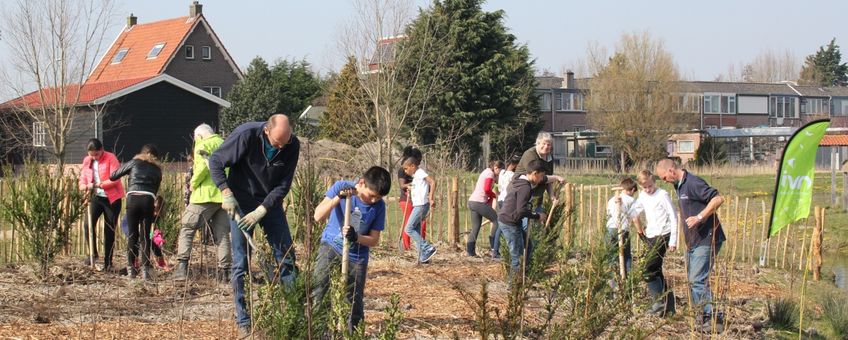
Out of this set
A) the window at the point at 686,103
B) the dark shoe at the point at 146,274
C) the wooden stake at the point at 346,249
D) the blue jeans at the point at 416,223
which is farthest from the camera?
the window at the point at 686,103

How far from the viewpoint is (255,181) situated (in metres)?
7.32

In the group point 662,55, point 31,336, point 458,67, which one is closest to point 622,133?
point 662,55

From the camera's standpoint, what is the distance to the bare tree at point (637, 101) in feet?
159

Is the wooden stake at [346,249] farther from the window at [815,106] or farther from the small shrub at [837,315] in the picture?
the window at [815,106]

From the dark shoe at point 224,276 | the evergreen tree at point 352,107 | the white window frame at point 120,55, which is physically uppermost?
the white window frame at point 120,55

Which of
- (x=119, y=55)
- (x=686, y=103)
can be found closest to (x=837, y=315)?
(x=686, y=103)

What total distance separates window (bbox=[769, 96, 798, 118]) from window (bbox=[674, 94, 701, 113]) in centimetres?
2241

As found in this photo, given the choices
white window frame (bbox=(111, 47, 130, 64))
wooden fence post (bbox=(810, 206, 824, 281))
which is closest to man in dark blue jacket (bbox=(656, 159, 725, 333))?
wooden fence post (bbox=(810, 206, 824, 281))

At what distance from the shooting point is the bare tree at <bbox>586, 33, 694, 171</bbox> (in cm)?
4831

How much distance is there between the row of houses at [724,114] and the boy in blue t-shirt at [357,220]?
1674 inches

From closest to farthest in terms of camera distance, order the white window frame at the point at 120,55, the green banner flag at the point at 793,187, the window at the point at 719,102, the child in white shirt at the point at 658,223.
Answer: the green banner flag at the point at 793,187
the child in white shirt at the point at 658,223
the white window frame at the point at 120,55
the window at the point at 719,102

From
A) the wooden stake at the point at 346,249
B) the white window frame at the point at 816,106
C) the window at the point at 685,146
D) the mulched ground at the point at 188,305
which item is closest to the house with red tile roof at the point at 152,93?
the mulched ground at the point at 188,305

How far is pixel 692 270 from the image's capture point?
9109 mm

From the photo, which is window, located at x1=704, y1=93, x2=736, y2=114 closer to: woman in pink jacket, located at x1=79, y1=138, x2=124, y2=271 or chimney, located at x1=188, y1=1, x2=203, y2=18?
chimney, located at x1=188, y1=1, x2=203, y2=18
